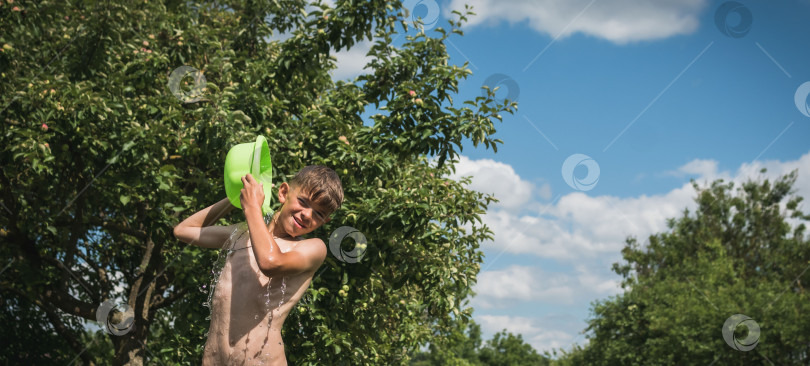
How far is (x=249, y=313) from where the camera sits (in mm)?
2871

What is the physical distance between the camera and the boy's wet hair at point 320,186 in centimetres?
295

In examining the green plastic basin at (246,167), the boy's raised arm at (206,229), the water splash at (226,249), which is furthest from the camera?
the boy's raised arm at (206,229)

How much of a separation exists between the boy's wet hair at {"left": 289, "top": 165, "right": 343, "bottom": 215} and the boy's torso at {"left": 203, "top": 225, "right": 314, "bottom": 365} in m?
0.21

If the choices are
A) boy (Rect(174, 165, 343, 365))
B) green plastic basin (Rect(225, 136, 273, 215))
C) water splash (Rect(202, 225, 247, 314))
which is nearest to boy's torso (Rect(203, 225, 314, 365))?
boy (Rect(174, 165, 343, 365))

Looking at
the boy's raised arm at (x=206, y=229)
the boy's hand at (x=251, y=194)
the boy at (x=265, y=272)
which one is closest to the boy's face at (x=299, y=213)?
the boy at (x=265, y=272)

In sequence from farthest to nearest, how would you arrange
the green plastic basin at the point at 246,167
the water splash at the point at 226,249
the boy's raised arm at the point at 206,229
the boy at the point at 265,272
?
the boy's raised arm at the point at 206,229, the water splash at the point at 226,249, the green plastic basin at the point at 246,167, the boy at the point at 265,272

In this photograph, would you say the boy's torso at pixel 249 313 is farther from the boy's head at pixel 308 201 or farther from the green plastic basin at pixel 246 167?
the green plastic basin at pixel 246 167

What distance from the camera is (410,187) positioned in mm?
7820

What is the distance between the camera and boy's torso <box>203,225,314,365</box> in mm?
2840

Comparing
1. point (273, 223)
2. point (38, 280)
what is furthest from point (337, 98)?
point (273, 223)

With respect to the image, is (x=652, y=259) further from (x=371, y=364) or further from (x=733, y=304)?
(x=371, y=364)

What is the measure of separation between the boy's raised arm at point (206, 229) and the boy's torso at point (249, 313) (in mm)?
296

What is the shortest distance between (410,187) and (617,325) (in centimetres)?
2668

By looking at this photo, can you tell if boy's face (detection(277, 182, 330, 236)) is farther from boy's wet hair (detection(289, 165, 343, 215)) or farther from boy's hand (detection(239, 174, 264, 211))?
boy's hand (detection(239, 174, 264, 211))
